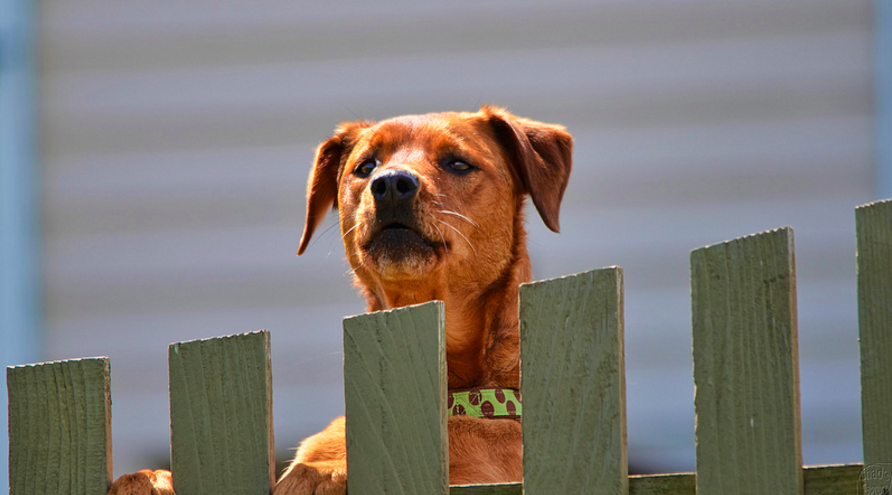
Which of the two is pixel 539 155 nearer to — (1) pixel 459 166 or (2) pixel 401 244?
(1) pixel 459 166

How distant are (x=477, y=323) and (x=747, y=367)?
1.78 metres

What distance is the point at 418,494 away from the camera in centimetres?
188

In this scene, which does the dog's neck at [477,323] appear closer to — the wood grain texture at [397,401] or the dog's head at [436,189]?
the dog's head at [436,189]

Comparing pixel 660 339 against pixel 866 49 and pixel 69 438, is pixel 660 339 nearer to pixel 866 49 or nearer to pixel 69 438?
pixel 866 49

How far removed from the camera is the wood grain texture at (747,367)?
1651 mm

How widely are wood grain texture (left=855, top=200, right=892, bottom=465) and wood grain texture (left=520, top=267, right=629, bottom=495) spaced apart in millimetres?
383

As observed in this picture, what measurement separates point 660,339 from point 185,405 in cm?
353

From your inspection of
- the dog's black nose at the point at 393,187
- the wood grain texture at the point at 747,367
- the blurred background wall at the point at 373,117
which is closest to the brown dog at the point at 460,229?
the dog's black nose at the point at 393,187

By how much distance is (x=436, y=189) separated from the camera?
10.9 feet

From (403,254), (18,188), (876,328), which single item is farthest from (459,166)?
(18,188)

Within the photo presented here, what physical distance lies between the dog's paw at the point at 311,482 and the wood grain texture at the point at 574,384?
0.40 meters

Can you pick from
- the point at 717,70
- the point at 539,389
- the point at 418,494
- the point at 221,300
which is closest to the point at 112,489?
the point at 418,494

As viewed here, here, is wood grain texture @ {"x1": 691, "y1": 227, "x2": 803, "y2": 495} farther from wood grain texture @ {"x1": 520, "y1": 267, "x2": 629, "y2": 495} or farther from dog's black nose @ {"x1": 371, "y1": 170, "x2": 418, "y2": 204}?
dog's black nose @ {"x1": 371, "y1": 170, "x2": 418, "y2": 204}

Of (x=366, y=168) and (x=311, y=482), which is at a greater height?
(x=366, y=168)
